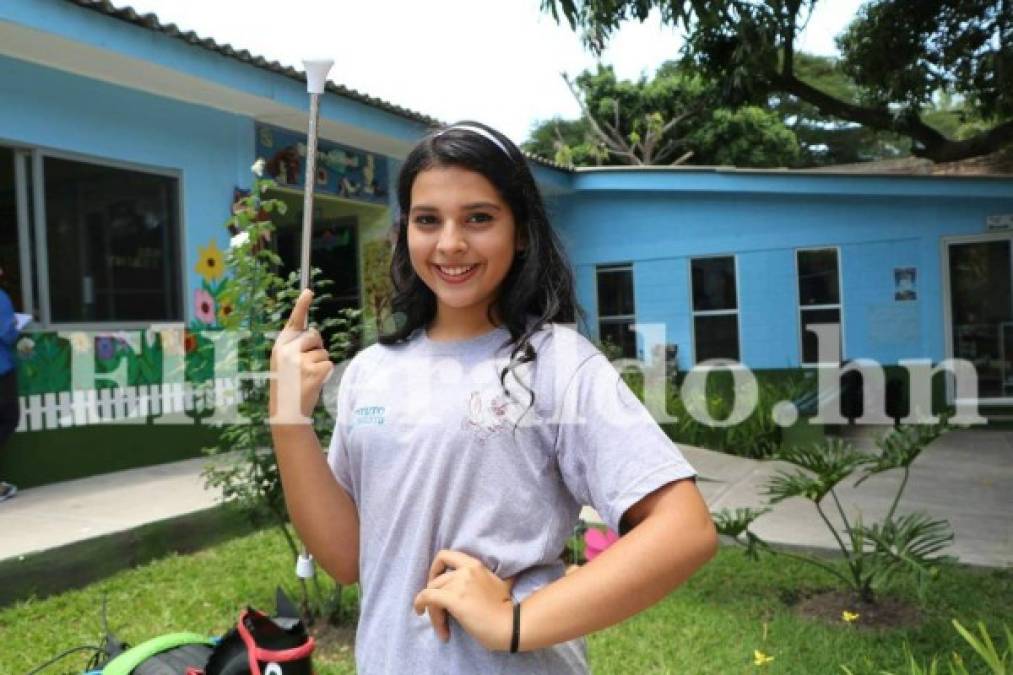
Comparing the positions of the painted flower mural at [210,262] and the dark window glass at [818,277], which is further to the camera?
the dark window glass at [818,277]

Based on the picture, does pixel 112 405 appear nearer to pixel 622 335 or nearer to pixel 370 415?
pixel 370 415

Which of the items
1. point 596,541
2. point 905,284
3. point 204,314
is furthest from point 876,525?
point 905,284

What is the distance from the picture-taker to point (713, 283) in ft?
36.7

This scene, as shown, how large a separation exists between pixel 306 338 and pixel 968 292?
401 inches

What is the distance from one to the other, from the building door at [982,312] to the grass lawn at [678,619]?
21.4ft

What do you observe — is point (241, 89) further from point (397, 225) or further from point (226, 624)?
point (397, 225)

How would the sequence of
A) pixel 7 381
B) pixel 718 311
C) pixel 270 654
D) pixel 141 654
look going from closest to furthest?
pixel 270 654, pixel 141 654, pixel 7 381, pixel 718 311

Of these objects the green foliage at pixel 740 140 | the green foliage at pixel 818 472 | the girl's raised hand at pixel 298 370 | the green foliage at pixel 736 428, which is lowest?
the green foliage at pixel 736 428

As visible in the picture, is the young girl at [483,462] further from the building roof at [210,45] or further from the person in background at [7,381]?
the person in background at [7,381]

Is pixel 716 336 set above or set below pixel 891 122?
below

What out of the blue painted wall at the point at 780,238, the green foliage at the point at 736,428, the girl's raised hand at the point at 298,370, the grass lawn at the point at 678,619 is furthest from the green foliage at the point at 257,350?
the blue painted wall at the point at 780,238

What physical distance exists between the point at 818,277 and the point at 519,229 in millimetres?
10107

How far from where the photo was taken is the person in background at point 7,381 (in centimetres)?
516

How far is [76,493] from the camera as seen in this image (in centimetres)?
539
